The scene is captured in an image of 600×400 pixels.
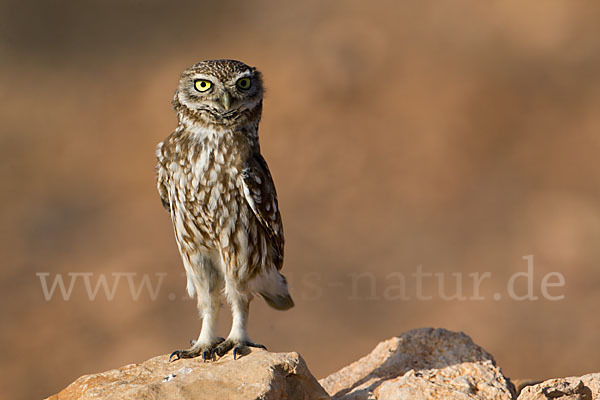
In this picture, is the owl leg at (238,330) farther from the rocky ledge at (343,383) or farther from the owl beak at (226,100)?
the owl beak at (226,100)

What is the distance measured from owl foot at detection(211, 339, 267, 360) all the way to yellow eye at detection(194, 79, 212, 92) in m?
1.47

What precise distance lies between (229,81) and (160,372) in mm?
1651

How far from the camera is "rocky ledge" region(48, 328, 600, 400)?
11.0ft

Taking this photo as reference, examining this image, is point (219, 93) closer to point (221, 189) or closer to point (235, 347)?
point (221, 189)

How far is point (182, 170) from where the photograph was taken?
389 cm

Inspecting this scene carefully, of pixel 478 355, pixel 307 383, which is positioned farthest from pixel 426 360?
pixel 307 383

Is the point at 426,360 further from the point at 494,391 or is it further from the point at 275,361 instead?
the point at 275,361

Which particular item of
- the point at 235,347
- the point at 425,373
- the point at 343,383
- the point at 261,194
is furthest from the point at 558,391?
the point at 261,194

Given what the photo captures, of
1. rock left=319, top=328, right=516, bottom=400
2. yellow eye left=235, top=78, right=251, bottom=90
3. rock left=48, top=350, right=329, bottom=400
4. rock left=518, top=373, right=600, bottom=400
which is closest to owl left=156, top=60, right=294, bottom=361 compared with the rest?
yellow eye left=235, top=78, right=251, bottom=90

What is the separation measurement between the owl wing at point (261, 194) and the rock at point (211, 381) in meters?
0.77

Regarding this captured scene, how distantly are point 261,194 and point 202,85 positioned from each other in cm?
71

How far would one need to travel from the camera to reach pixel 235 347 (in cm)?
387

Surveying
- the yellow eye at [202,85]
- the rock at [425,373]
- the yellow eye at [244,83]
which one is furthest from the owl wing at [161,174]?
the rock at [425,373]

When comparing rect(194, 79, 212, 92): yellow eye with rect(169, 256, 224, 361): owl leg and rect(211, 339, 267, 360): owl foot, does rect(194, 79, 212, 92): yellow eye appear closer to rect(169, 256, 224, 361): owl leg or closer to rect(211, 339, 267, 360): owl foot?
rect(169, 256, 224, 361): owl leg
